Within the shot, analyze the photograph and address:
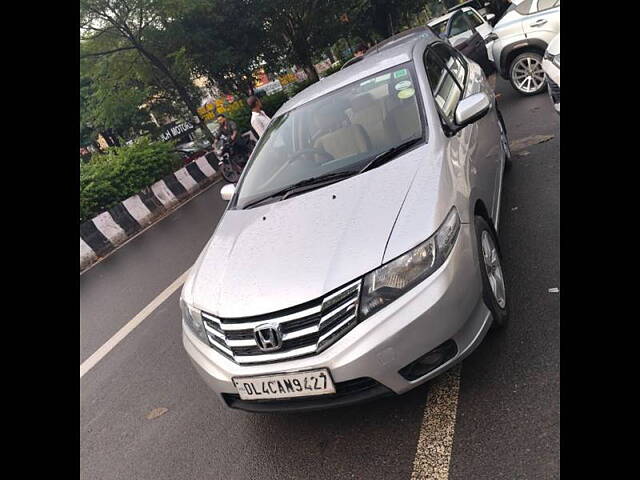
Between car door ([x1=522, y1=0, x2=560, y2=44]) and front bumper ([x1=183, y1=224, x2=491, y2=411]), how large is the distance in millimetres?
6117

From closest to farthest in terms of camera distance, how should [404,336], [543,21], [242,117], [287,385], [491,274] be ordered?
[404,336], [287,385], [491,274], [543,21], [242,117]

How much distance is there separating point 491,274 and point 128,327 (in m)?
3.53

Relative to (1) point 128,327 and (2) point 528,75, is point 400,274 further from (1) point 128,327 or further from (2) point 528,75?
(2) point 528,75

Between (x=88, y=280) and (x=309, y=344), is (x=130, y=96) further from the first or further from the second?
(x=309, y=344)

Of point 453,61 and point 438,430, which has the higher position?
point 453,61

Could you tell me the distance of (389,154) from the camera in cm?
296

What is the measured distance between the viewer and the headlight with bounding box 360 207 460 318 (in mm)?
2176

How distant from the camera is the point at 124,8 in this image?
1448 centimetres

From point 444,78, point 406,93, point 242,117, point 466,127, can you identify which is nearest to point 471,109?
point 466,127

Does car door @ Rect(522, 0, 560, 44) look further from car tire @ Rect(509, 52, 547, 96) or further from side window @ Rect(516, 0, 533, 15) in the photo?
car tire @ Rect(509, 52, 547, 96)

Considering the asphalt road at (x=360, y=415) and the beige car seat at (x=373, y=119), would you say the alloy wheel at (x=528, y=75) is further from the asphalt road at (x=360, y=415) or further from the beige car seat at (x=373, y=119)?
the beige car seat at (x=373, y=119)

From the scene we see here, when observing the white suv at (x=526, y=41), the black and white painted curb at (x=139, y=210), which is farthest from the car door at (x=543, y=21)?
the black and white painted curb at (x=139, y=210)

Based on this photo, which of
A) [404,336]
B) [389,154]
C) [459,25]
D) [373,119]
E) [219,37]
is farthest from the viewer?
[219,37]
